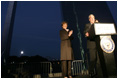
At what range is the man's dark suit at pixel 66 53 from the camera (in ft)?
6.68

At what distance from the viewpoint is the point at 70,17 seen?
28.8 metres

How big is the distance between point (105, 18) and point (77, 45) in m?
9.10

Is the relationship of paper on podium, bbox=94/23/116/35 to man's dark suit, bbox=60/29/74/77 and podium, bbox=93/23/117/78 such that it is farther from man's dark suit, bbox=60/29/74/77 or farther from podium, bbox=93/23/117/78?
man's dark suit, bbox=60/29/74/77

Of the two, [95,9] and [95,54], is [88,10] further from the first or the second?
[95,54]

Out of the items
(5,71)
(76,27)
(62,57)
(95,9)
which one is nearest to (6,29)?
(5,71)

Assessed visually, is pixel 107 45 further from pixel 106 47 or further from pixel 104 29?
pixel 104 29

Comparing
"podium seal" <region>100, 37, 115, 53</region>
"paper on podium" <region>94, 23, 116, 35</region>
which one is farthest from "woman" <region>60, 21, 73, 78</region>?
"podium seal" <region>100, 37, 115, 53</region>

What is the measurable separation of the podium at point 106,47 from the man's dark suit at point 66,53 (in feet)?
1.93

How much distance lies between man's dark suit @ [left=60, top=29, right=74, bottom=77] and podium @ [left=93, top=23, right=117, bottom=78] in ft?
1.93

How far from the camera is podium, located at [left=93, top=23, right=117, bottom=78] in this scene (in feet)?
5.49

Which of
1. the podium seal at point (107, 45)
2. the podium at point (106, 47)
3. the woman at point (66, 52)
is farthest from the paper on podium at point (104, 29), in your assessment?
the woman at point (66, 52)

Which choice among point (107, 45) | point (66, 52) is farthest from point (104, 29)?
point (66, 52)

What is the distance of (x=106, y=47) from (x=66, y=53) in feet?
2.56

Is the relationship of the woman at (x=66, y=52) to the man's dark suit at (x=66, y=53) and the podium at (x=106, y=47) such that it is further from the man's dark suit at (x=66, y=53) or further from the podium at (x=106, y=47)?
A: the podium at (x=106, y=47)
